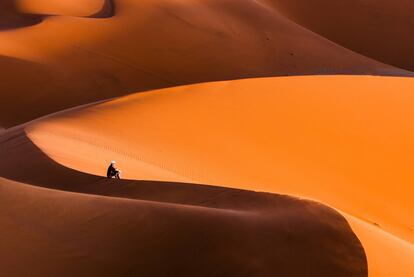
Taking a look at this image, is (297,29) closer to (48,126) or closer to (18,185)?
(48,126)

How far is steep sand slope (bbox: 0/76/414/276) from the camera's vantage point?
11.1 metres

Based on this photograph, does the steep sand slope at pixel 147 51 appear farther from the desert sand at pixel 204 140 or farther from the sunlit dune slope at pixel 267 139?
the sunlit dune slope at pixel 267 139

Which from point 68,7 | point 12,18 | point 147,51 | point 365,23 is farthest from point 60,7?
point 365,23

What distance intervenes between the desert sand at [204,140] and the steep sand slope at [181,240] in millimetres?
15

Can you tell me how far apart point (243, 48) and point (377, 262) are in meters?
16.7

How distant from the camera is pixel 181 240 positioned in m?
6.66

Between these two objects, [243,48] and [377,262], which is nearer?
[377,262]

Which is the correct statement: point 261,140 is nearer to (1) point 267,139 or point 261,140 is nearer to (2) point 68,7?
(1) point 267,139

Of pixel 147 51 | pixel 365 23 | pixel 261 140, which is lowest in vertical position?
pixel 261 140

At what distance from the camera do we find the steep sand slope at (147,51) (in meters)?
20.2

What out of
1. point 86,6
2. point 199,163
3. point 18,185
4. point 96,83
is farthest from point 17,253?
point 86,6

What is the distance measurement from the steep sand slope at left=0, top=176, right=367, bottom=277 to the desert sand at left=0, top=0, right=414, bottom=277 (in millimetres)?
15

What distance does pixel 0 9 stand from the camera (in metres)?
24.5

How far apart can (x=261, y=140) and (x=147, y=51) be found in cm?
906
